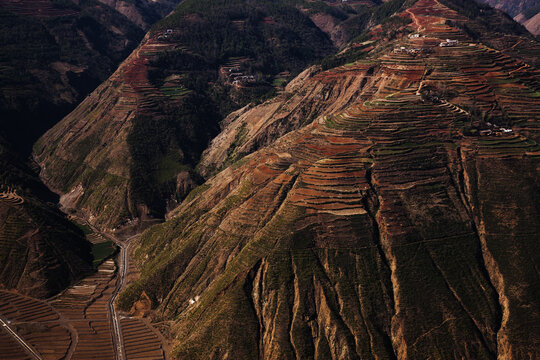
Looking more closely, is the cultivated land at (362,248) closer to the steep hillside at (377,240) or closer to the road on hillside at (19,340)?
the steep hillside at (377,240)

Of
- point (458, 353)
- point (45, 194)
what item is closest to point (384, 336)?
point (458, 353)

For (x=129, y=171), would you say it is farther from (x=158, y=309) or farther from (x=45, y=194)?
(x=158, y=309)

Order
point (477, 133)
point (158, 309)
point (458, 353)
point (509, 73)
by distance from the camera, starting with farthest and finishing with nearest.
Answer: point (509, 73) → point (477, 133) → point (158, 309) → point (458, 353)

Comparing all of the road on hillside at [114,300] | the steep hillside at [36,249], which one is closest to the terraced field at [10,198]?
the steep hillside at [36,249]

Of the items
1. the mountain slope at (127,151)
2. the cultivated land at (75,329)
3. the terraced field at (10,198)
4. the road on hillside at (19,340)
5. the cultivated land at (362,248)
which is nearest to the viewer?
the cultivated land at (362,248)

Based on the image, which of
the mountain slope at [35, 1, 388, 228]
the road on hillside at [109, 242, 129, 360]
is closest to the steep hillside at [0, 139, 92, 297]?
the road on hillside at [109, 242, 129, 360]
